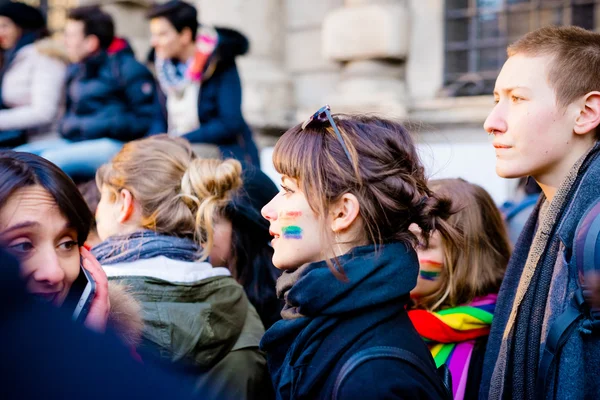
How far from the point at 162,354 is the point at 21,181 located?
2.43ft

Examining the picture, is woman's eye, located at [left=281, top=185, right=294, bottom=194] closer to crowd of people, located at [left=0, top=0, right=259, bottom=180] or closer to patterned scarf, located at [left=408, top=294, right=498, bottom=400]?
patterned scarf, located at [left=408, top=294, right=498, bottom=400]

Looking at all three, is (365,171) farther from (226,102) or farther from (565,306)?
(226,102)

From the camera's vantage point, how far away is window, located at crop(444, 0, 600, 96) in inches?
233

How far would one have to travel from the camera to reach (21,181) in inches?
68.4

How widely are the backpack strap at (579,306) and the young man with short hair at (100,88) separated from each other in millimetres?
3084

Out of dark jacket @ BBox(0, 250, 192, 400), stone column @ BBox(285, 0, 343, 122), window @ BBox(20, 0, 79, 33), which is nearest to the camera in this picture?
dark jacket @ BBox(0, 250, 192, 400)

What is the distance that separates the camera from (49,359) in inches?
28.1

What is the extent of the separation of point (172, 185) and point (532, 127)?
1264mm

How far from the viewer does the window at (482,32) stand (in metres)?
5.91

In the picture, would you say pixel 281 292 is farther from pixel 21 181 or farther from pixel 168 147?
pixel 168 147

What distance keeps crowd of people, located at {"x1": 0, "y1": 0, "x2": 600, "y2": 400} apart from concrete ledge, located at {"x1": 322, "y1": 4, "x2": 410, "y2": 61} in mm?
3312

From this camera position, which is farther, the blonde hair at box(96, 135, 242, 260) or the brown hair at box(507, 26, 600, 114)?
the blonde hair at box(96, 135, 242, 260)

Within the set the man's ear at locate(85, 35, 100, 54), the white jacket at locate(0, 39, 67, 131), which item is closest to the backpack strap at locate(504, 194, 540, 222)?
the man's ear at locate(85, 35, 100, 54)

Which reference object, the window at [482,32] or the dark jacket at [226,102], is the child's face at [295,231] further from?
the window at [482,32]
